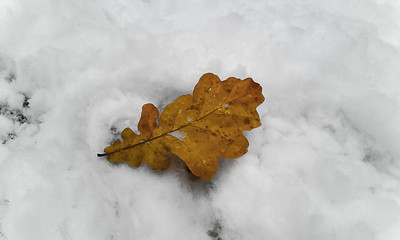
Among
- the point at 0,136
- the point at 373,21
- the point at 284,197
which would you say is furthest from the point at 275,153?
the point at 0,136

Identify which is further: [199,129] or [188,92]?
[188,92]

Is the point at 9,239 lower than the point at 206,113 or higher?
lower

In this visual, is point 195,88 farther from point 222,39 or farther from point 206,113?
point 222,39
